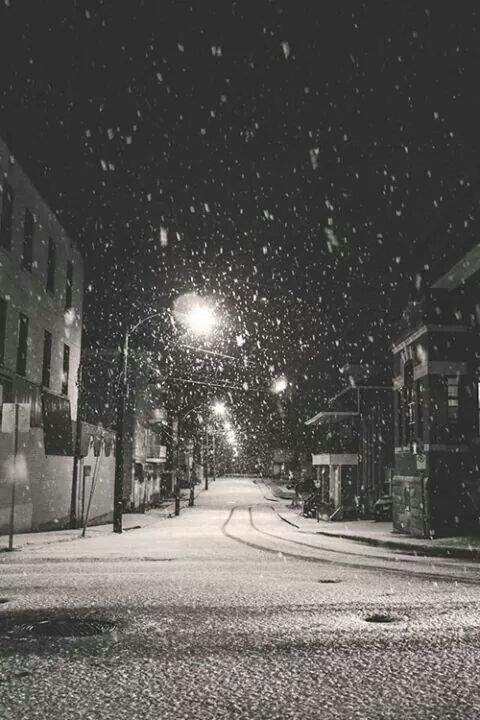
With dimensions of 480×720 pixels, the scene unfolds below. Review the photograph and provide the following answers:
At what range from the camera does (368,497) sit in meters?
43.7

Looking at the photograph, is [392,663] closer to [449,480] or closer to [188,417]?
[449,480]

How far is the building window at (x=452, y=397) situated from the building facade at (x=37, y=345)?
14.0 metres

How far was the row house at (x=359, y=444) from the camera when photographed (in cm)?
4431

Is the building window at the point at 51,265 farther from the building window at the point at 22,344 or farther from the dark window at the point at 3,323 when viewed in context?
the dark window at the point at 3,323

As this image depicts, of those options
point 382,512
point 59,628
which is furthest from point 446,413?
point 59,628

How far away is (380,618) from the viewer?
20.2 ft

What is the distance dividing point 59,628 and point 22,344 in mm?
18000

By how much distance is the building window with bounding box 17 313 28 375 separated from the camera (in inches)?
872

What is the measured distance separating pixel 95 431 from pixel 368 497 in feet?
67.6

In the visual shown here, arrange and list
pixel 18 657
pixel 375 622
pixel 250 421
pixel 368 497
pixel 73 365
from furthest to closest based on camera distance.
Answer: pixel 250 421 < pixel 368 497 < pixel 73 365 < pixel 375 622 < pixel 18 657

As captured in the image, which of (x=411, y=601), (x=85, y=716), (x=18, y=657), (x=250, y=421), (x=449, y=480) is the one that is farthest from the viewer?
(x=250, y=421)

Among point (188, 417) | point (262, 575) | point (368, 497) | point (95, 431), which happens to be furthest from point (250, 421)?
point (262, 575)

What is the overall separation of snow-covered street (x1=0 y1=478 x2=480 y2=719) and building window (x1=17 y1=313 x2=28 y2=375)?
46.4 feet

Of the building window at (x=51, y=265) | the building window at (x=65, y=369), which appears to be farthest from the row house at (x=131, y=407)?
the building window at (x=51, y=265)
